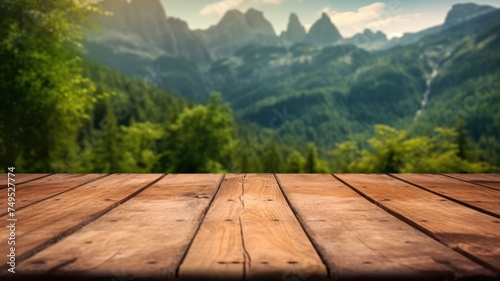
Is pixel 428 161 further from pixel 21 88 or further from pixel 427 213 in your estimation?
pixel 427 213

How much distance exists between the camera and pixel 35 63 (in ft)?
47.3

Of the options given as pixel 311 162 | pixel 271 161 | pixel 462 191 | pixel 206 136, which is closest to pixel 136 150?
pixel 206 136

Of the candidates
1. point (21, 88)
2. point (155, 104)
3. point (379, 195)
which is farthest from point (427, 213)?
point (155, 104)

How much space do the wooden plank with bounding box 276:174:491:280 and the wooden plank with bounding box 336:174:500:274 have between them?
0.20ft

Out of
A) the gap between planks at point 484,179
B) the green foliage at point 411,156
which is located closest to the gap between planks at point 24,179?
the gap between planks at point 484,179

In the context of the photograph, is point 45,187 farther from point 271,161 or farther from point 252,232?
point 271,161

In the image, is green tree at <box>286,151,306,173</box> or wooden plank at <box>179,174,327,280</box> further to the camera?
green tree at <box>286,151,306,173</box>

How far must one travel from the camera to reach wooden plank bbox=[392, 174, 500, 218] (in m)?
2.20

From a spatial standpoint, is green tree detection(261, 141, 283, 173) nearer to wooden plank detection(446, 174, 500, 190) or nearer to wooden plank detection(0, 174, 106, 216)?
wooden plank detection(446, 174, 500, 190)

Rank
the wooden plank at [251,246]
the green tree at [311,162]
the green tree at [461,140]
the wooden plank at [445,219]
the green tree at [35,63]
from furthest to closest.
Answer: the green tree at [311,162] < the green tree at [461,140] < the green tree at [35,63] < the wooden plank at [445,219] < the wooden plank at [251,246]

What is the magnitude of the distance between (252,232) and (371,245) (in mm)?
443

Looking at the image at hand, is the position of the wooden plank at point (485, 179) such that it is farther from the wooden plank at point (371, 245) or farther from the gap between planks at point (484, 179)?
the wooden plank at point (371, 245)

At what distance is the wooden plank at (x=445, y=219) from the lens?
1.36 metres

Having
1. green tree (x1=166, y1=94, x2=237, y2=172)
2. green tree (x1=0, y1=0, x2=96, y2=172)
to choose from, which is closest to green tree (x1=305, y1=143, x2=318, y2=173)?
green tree (x1=166, y1=94, x2=237, y2=172)
